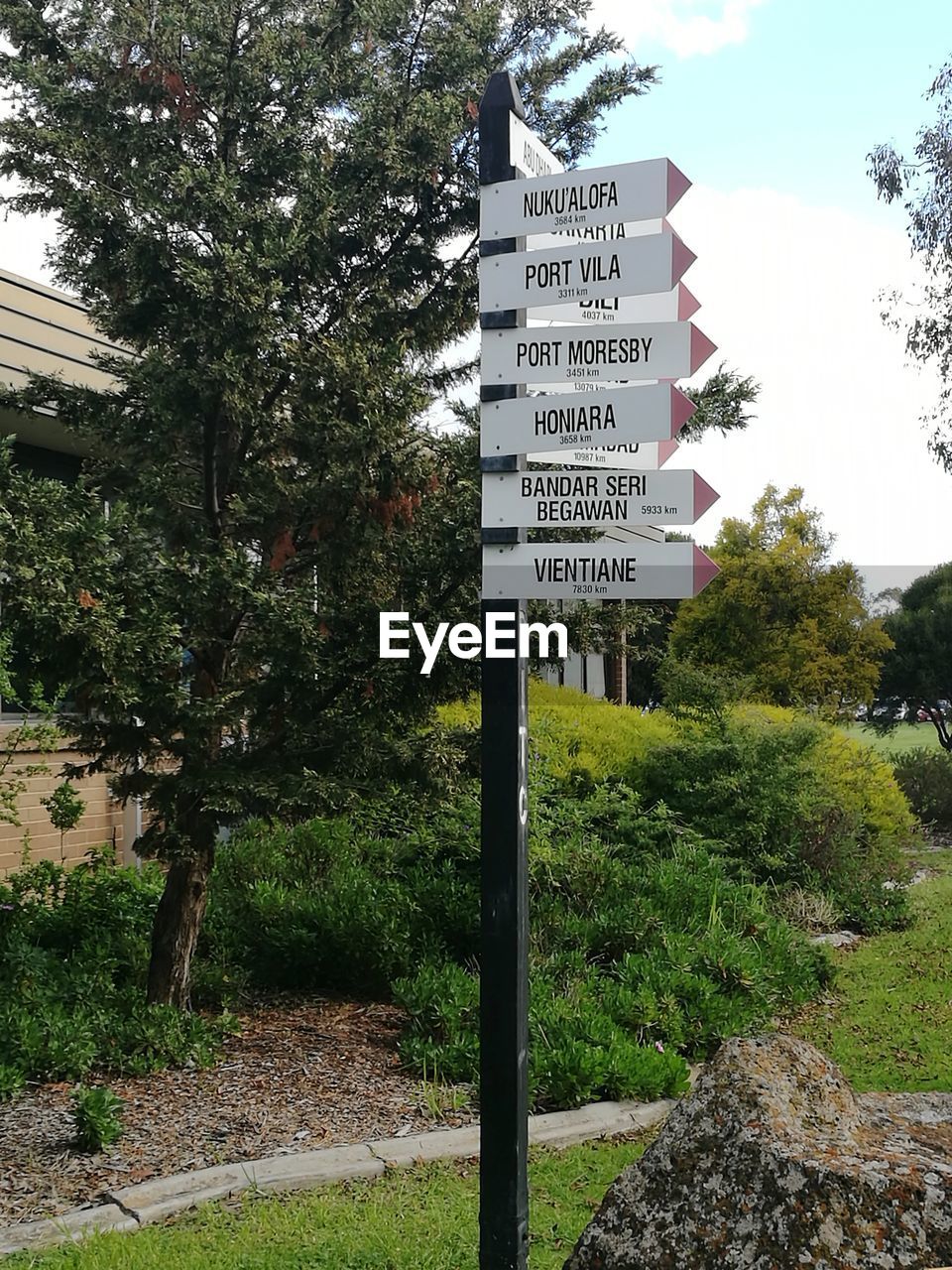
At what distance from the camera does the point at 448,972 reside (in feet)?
22.2

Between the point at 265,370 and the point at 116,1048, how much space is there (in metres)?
3.33

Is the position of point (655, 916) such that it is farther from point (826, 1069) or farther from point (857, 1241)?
point (857, 1241)

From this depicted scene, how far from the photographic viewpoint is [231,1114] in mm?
5410

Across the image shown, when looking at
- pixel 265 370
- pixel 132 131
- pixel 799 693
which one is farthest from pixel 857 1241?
pixel 799 693

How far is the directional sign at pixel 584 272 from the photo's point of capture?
370 centimetres

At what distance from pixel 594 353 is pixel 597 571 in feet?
2.11

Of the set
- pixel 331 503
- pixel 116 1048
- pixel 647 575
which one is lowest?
pixel 116 1048

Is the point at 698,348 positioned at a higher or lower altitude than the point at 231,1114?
higher

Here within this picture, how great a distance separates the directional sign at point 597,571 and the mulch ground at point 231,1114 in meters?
2.57

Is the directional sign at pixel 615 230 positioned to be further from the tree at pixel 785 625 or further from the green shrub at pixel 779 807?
the tree at pixel 785 625

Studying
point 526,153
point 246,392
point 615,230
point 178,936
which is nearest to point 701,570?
point 615,230

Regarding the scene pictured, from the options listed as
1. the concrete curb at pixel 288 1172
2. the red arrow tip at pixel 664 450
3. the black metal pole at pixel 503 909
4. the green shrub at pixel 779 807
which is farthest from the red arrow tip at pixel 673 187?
the green shrub at pixel 779 807

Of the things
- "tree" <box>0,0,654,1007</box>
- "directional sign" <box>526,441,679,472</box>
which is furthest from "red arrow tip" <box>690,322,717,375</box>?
"tree" <box>0,0,654,1007</box>

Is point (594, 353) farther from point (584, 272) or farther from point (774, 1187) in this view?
point (774, 1187)
